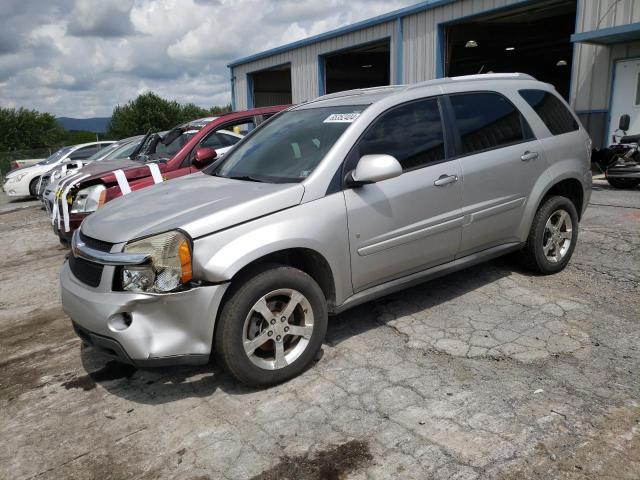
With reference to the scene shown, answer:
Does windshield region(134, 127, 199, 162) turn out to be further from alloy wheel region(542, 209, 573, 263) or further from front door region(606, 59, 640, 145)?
front door region(606, 59, 640, 145)

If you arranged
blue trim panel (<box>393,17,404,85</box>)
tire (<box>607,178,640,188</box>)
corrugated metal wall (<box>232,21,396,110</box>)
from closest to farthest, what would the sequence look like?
tire (<box>607,178,640,188</box>) → blue trim panel (<box>393,17,404,85</box>) → corrugated metal wall (<box>232,21,396,110</box>)

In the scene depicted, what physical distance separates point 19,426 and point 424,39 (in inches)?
555

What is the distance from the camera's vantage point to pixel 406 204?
3730 mm

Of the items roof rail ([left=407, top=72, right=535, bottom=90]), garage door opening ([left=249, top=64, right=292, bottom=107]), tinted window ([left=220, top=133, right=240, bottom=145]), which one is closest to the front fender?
roof rail ([left=407, top=72, right=535, bottom=90])

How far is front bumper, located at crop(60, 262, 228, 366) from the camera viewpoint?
2928mm

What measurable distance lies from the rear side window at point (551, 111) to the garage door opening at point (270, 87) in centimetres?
1948

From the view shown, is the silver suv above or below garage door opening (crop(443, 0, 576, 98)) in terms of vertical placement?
below

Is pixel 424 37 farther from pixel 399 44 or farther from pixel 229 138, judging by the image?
pixel 229 138

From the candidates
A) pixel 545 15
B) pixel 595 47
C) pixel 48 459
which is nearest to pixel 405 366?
pixel 48 459

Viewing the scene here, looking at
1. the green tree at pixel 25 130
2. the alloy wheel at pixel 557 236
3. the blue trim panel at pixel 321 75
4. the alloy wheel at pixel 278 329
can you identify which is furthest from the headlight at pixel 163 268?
the green tree at pixel 25 130

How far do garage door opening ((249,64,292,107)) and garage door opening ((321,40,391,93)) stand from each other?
6.87ft

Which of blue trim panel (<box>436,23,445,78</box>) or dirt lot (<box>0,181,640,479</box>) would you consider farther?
blue trim panel (<box>436,23,445,78</box>)

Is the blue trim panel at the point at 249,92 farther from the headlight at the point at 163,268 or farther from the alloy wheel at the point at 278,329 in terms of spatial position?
the headlight at the point at 163,268

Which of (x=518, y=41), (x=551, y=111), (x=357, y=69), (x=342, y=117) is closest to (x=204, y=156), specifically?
(x=342, y=117)
